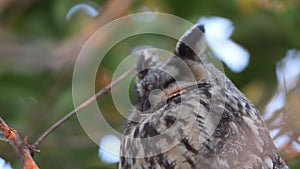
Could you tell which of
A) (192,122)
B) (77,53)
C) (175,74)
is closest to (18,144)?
(192,122)

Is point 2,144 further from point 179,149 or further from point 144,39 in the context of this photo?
point 179,149

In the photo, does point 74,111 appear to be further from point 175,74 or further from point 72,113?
point 175,74

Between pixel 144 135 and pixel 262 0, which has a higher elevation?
pixel 262 0

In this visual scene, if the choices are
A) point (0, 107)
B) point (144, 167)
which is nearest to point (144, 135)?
point (144, 167)

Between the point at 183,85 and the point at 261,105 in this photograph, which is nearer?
the point at 183,85

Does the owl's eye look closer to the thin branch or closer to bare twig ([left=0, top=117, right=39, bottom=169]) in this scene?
the thin branch
